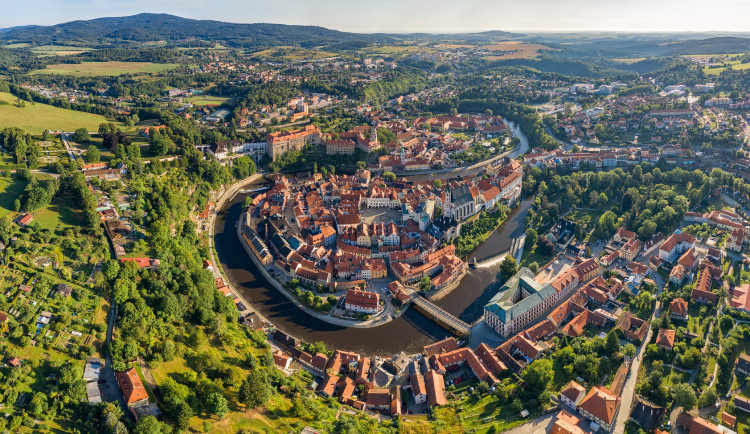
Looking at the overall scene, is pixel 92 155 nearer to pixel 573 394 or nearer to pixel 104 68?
pixel 573 394

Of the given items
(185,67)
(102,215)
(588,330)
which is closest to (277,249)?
→ (102,215)

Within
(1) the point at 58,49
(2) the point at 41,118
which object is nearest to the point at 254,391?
(2) the point at 41,118

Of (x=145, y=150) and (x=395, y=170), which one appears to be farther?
(x=395, y=170)

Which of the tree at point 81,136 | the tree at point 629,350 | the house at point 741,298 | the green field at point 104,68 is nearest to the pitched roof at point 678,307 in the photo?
the house at point 741,298

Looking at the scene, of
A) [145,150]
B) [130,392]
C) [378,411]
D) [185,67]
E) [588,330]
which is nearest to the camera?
[130,392]

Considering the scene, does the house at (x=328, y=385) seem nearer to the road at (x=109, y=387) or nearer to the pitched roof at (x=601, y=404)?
the road at (x=109, y=387)

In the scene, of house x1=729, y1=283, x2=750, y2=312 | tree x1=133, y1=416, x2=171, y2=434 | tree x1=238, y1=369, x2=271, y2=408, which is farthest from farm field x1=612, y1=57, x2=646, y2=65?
tree x1=133, y1=416, x2=171, y2=434

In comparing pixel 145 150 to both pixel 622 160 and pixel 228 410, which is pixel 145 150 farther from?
pixel 622 160
